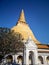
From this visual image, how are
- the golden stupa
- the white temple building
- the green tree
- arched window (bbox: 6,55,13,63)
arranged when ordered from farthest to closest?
the golden stupa < arched window (bbox: 6,55,13,63) < the white temple building < the green tree

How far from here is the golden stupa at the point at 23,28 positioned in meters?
59.9

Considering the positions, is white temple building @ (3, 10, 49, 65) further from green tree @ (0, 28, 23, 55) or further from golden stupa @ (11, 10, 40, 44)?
green tree @ (0, 28, 23, 55)

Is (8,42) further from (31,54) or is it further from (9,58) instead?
(9,58)

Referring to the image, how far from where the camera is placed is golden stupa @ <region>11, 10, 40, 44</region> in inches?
2359

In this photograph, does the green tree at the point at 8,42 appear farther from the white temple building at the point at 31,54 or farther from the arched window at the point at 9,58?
the arched window at the point at 9,58

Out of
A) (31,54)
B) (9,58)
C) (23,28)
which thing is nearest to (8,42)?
(31,54)

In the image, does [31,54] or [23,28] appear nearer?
[31,54]

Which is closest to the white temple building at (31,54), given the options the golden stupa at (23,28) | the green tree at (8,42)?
the golden stupa at (23,28)

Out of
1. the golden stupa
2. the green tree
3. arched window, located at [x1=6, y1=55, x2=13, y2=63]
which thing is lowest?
arched window, located at [x1=6, y1=55, x2=13, y2=63]

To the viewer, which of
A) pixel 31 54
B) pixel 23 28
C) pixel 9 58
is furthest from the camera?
pixel 23 28

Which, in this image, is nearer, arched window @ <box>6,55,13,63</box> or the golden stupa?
arched window @ <box>6,55,13,63</box>

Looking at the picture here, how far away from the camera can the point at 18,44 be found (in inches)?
1484

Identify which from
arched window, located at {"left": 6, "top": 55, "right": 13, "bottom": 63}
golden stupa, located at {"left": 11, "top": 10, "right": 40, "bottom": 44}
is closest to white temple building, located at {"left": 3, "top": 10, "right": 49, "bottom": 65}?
arched window, located at {"left": 6, "top": 55, "right": 13, "bottom": 63}

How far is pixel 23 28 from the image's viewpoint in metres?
63.9
